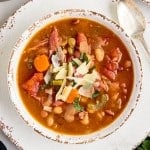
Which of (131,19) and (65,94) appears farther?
(131,19)

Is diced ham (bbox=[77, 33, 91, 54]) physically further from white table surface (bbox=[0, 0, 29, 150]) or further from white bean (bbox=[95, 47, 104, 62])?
white table surface (bbox=[0, 0, 29, 150])

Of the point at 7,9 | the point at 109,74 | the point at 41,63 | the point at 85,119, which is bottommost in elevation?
the point at 85,119

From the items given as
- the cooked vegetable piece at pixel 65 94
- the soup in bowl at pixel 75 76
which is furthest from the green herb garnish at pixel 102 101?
the cooked vegetable piece at pixel 65 94

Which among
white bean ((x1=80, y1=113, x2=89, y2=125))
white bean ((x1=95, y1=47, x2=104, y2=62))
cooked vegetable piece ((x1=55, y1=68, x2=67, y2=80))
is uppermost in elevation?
white bean ((x1=95, y1=47, x2=104, y2=62))

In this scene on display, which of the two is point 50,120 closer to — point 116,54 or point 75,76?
point 75,76

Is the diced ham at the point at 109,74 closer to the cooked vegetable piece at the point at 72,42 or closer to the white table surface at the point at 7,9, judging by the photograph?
the cooked vegetable piece at the point at 72,42

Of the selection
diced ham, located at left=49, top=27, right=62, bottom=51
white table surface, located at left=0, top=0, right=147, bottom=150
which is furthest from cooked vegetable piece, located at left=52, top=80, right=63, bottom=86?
white table surface, located at left=0, top=0, right=147, bottom=150

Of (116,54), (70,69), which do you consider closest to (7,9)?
(70,69)

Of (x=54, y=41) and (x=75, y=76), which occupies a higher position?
(x=54, y=41)

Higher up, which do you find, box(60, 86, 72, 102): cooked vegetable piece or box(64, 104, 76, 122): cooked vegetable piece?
box(60, 86, 72, 102): cooked vegetable piece
